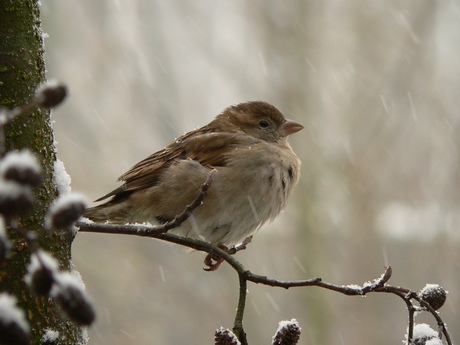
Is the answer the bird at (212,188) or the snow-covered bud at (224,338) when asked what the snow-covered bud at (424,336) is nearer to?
the snow-covered bud at (224,338)

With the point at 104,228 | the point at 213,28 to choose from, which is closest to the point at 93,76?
the point at 213,28

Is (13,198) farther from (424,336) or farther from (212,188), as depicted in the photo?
(212,188)

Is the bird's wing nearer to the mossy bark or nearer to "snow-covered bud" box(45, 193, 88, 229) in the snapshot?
the mossy bark

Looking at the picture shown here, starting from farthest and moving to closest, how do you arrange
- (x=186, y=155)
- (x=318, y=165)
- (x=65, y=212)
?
(x=318, y=165), (x=186, y=155), (x=65, y=212)

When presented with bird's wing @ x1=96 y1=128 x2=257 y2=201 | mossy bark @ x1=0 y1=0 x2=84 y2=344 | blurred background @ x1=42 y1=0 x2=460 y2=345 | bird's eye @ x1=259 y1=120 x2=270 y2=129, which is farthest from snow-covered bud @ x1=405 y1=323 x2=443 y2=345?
blurred background @ x1=42 y1=0 x2=460 y2=345

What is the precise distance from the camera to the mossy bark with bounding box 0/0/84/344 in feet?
4.75

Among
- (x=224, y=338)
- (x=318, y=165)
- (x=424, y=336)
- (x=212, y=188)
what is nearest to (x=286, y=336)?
(x=224, y=338)

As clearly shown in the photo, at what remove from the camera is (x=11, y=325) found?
2.52ft

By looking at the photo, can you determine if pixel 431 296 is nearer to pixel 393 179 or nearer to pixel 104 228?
pixel 104 228

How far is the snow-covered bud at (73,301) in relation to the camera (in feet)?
2.71

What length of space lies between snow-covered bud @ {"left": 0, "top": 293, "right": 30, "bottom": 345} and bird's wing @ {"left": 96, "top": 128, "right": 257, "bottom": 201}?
2814 millimetres

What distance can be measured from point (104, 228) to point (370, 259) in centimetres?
841

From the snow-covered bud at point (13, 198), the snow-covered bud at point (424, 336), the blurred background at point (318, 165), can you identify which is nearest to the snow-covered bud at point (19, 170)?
the snow-covered bud at point (13, 198)

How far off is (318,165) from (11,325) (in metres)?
9.66
